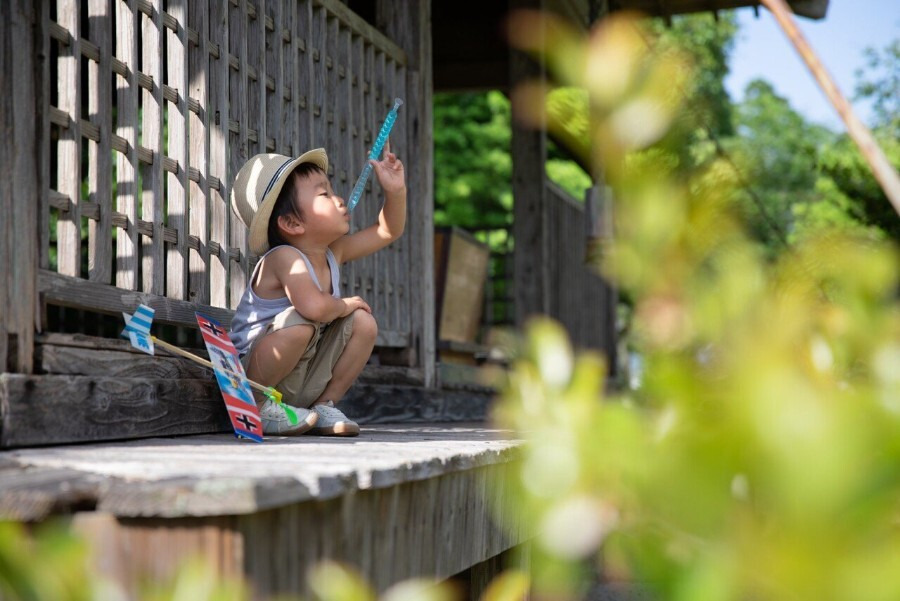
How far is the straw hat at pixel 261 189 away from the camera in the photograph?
133 inches

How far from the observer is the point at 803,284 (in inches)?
26.3

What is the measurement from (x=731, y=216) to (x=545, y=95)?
0.12m

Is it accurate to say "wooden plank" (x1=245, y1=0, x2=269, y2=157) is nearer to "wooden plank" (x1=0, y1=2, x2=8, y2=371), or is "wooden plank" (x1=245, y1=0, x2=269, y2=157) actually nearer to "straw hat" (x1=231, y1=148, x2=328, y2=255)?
"straw hat" (x1=231, y1=148, x2=328, y2=255)

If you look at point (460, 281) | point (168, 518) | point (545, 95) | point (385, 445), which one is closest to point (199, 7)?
point (385, 445)

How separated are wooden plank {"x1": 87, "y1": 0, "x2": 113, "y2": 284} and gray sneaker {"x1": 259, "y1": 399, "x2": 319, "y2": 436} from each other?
59cm

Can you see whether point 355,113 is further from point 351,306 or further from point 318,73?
point 351,306

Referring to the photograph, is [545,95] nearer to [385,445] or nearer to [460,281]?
[385,445]

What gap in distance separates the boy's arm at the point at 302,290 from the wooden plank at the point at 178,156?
0.32m

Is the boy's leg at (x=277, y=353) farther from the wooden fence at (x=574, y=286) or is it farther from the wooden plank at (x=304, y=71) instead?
the wooden fence at (x=574, y=286)

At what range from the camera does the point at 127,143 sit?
327 centimetres

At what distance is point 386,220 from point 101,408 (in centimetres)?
131

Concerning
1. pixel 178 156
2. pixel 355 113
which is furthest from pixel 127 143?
pixel 355 113

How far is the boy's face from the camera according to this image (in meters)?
3.46

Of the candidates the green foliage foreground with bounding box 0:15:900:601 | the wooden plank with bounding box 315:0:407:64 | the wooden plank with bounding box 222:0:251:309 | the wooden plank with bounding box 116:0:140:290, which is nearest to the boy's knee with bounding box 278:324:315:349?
the wooden plank with bounding box 116:0:140:290
